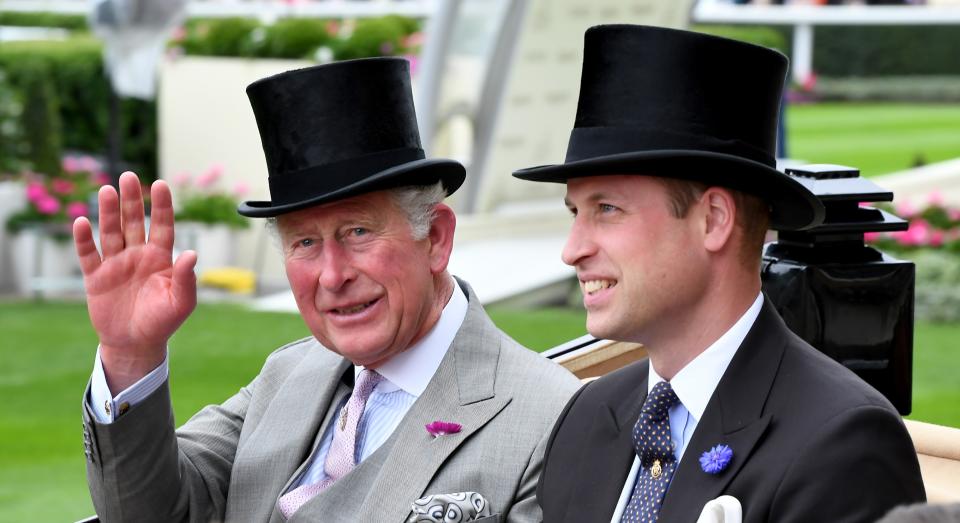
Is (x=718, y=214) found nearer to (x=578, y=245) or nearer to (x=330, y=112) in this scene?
(x=578, y=245)

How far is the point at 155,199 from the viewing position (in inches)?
117

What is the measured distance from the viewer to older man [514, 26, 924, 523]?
2301 millimetres

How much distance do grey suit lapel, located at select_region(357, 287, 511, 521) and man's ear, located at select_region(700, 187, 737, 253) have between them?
81 cm

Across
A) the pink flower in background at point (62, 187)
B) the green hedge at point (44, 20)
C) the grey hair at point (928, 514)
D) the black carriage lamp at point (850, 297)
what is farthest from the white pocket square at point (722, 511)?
the green hedge at point (44, 20)

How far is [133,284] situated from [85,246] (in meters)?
0.13

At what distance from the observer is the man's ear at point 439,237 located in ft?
10.3

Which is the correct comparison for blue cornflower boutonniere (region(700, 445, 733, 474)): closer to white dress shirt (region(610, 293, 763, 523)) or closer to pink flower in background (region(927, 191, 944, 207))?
white dress shirt (region(610, 293, 763, 523))

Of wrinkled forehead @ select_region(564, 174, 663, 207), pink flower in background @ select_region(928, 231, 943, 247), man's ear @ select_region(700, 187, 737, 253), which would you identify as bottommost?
pink flower in background @ select_region(928, 231, 943, 247)

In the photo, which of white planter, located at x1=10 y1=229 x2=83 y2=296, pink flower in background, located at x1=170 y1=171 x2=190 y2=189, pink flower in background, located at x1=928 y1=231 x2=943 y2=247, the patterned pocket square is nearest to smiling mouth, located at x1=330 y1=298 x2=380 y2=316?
the patterned pocket square

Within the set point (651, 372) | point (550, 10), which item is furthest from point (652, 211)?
point (550, 10)

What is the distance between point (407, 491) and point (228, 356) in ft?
22.6

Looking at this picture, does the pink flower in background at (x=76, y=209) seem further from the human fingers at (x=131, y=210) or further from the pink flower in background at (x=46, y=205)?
the human fingers at (x=131, y=210)

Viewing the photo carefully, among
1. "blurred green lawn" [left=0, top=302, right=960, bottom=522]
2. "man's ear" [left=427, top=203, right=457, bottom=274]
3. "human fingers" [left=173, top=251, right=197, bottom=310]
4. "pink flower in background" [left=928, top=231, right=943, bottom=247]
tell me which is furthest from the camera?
"pink flower in background" [left=928, top=231, right=943, bottom=247]

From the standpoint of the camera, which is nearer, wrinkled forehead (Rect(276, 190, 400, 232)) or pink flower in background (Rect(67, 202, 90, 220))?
wrinkled forehead (Rect(276, 190, 400, 232))
